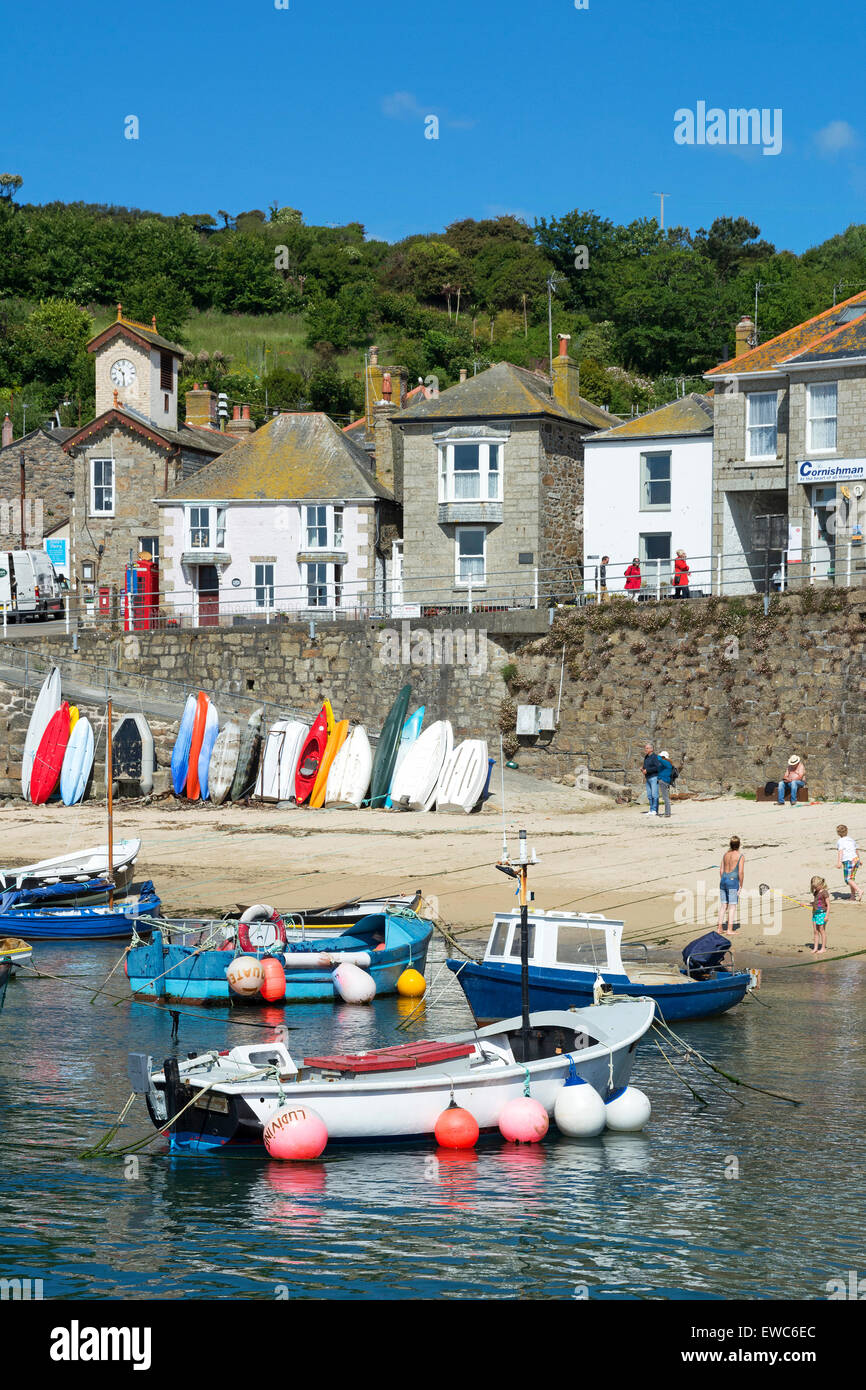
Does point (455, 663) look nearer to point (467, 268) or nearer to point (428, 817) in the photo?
point (428, 817)

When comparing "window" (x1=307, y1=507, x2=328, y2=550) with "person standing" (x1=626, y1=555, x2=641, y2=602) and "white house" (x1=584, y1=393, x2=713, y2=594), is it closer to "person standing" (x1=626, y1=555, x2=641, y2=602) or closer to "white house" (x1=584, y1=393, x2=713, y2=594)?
"white house" (x1=584, y1=393, x2=713, y2=594)

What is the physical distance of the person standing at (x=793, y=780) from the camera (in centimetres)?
3122

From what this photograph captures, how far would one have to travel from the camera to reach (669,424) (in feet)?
139

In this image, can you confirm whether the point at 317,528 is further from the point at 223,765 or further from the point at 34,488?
the point at 34,488

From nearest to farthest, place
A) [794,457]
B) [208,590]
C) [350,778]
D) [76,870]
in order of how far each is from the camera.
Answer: [76,870] → [350,778] → [794,457] → [208,590]

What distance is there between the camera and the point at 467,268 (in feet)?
352

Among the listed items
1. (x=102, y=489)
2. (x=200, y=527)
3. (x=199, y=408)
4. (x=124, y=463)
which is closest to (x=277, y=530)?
(x=200, y=527)

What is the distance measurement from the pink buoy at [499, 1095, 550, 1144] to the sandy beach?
21.6 ft

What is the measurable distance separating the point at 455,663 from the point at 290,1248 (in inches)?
1038

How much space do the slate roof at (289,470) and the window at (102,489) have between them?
351 cm

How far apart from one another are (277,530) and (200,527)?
97.8 inches

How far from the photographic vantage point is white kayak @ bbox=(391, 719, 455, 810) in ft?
108

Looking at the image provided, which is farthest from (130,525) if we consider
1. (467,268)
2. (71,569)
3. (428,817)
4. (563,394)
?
(467,268)
